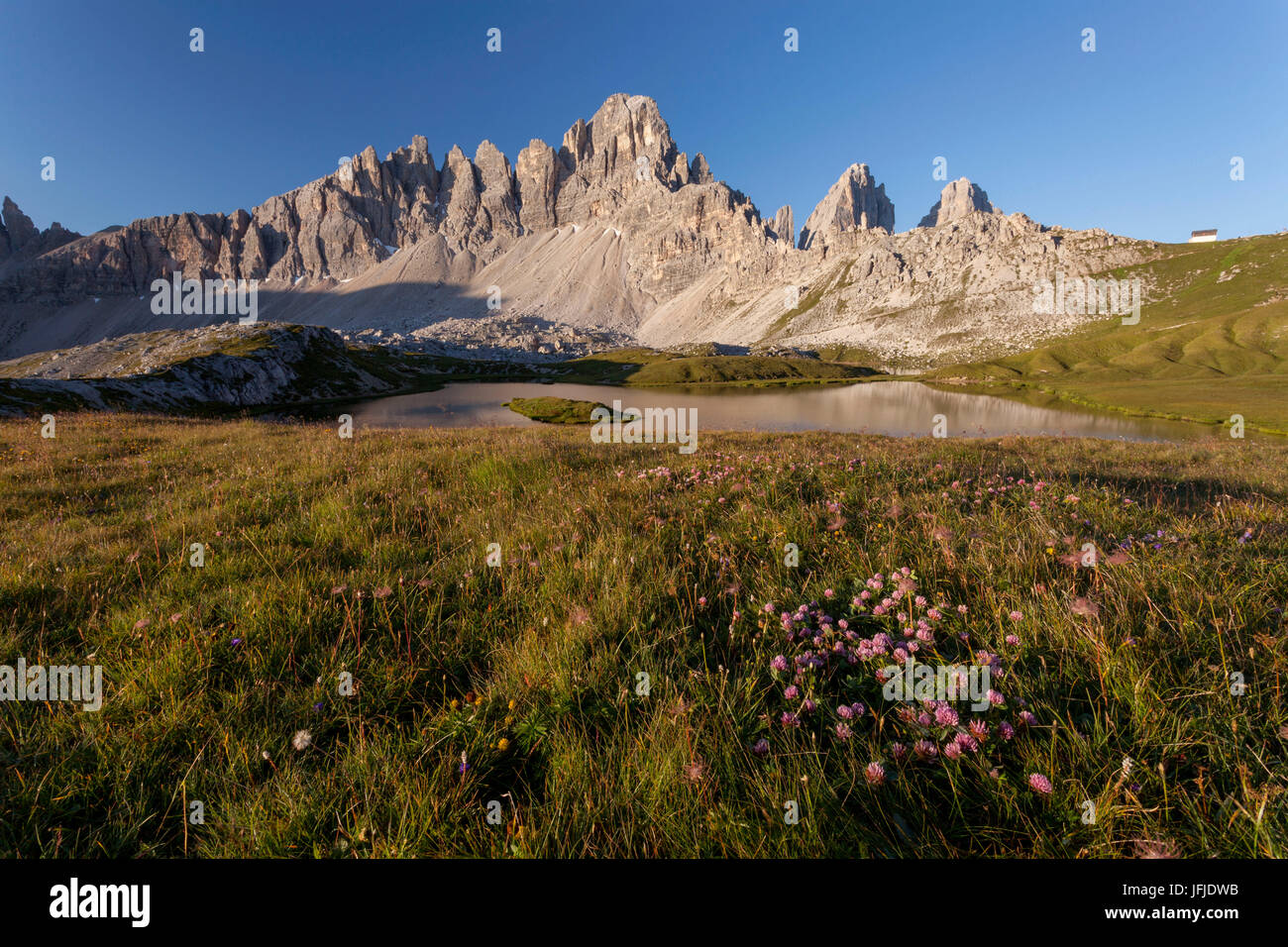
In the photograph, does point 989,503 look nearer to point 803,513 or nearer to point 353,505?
point 803,513

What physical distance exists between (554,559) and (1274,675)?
451cm

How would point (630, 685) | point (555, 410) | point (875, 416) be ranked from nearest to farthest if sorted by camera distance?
1. point (630, 685)
2. point (875, 416)
3. point (555, 410)

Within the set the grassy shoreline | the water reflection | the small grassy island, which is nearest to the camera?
the grassy shoreline

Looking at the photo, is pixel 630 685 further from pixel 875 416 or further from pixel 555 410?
pixel 875 416

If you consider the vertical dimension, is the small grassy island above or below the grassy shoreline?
above

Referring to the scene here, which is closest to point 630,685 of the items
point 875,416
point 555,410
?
point 555,410

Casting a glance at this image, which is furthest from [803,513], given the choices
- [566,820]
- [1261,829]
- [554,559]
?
[566,820]

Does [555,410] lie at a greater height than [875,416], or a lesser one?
greater

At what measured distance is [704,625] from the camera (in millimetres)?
3379

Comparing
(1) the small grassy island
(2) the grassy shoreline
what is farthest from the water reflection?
(2) the grassy shoreline

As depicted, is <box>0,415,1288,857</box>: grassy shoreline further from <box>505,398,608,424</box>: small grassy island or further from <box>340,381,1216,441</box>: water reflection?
<box>505,398,608,424</box>: small grassy island

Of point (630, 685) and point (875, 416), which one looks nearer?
point (630, 685)

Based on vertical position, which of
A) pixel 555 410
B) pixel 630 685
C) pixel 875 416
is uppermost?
pixel 555 410

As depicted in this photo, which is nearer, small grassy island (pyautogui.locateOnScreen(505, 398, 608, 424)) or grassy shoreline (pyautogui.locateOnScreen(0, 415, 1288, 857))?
grassy shoreline (pyautogui.locateOnScreen(0, 415, 1288, 857))
